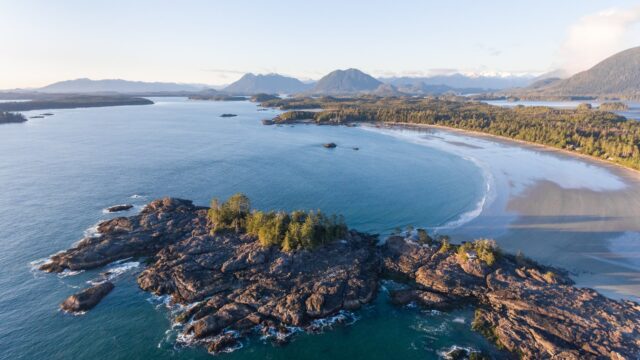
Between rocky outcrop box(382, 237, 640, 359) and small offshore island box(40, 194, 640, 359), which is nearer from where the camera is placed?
rocky outcrop box(382, 237, 640, 359)

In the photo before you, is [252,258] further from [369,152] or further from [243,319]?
[369,152]

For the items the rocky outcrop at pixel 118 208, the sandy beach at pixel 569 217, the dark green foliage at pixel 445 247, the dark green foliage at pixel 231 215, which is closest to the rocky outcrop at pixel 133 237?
the dark green foliage at pixel 231 215

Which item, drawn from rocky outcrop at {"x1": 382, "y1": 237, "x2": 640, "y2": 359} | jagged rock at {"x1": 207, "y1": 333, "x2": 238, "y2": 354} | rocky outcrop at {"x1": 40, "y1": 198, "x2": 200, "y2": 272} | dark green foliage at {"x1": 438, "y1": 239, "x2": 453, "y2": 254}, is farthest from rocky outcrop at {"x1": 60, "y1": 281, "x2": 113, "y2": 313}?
dark green foliage at {"x1": 438, "y1": 239, "x2": 453, "y2": 254}

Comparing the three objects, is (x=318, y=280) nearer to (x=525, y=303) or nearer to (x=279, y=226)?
(x=279, y=226)

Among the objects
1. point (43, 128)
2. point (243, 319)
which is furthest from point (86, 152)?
point (243, 319)

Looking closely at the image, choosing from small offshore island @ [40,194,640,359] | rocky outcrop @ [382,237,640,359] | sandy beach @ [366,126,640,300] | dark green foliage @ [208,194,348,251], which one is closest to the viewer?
rocky outcrop @ [382,237,640,359]

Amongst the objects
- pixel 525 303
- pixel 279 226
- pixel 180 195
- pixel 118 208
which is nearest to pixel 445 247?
pixel 525 303

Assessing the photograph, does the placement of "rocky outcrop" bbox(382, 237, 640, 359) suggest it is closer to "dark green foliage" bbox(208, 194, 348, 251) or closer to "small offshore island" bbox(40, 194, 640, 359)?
"small offshore island" bbox(40, 194, 640, 359)

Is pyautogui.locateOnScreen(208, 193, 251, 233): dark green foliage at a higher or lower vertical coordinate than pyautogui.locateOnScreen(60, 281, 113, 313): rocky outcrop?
higher
